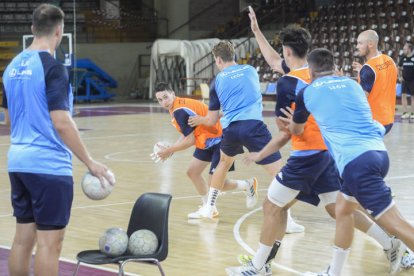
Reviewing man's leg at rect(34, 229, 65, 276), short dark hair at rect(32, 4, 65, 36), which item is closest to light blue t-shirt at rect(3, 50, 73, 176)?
short dark hair at rect(32, 4, 65, 36)

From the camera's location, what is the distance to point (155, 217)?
6.61m

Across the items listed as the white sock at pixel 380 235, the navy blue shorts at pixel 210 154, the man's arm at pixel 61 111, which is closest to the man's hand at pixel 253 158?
the white sock at pixel 380 235

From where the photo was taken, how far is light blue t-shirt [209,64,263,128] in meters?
9.67

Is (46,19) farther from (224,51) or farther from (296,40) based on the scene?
(224,51)

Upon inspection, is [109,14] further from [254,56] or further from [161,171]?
[161,171]

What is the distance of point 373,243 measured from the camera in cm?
876

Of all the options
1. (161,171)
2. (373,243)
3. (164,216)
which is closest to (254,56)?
(161,171)

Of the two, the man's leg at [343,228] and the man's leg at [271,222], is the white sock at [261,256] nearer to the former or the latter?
the man's leg at [271,222]

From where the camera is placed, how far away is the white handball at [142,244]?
6293 millimetres

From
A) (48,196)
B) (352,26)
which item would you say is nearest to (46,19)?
(48,196)

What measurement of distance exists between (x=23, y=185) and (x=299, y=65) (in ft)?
9.13

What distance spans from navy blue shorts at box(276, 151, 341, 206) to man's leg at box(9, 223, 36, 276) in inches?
87.8

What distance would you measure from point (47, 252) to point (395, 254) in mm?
3180

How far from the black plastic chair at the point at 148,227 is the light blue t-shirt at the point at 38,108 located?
81 cm
